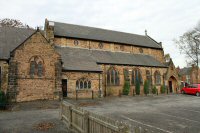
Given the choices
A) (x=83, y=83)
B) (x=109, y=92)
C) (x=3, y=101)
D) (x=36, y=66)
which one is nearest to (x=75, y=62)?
(x=83, y=83)

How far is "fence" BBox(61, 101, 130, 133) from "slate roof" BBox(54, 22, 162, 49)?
2177 cm

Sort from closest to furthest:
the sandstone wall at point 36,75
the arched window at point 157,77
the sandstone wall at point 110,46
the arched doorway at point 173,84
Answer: the sandstone wall at point 36,75, the sandstone wall at point 110,46, the arched window at point 157,77, the arched doorway at point 173,84

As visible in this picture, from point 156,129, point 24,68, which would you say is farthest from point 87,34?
point 156,129

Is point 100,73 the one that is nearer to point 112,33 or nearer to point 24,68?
point 24,68

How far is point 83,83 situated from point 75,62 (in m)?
3.19

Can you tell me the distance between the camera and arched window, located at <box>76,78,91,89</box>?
84.6 ft

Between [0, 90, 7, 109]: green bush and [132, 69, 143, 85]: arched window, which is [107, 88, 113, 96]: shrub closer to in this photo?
[132, 69, 143, 85]: arched window

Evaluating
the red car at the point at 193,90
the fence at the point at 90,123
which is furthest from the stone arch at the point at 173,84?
the fence at the point at 90,123

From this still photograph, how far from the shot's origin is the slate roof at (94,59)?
1045 inches

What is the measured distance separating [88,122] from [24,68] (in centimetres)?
1574

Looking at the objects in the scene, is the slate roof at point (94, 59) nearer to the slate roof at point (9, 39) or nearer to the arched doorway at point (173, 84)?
the arched doorway at point (173, 84)

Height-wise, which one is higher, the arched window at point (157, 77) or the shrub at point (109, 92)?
the arched window at point (157, 77)

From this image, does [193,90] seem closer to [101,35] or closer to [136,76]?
[136,76]

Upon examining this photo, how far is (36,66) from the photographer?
21984 mm
